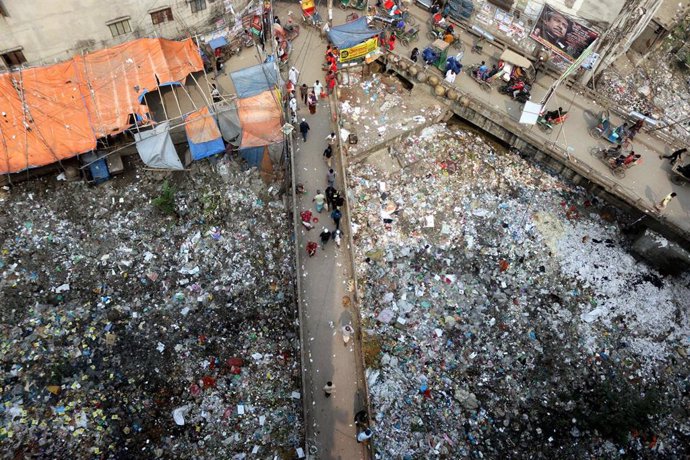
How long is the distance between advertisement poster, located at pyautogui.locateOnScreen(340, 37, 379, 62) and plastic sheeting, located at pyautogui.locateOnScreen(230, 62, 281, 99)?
285 cm

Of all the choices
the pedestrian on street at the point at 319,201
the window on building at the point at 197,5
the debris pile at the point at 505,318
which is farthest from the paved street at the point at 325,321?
the window on building at the point at 197,5

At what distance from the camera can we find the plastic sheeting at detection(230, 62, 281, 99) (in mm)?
17453

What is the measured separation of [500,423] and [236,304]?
838 centimetres

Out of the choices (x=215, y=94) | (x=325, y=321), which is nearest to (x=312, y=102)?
(x=215, y=94)

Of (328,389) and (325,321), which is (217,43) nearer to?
(325,321)

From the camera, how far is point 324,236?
15.4 metres

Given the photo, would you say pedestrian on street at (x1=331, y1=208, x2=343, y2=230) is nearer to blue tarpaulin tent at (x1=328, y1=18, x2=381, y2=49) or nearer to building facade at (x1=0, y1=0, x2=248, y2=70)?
blue tarpaulin tent at (x1=328, y1=18, x2=381, y2=49)

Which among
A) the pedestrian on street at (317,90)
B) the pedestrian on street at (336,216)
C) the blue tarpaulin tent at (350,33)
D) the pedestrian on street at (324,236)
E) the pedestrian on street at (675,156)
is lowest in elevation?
the pedestrian on street at (324,236)

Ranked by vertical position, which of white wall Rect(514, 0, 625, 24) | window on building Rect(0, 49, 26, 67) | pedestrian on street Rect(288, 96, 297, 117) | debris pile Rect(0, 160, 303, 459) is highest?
white wall Rect(514, 0, 625, 24)

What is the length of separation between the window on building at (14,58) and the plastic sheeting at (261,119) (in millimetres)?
7070

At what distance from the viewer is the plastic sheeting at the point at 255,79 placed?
1745 cm

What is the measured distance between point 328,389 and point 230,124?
929 cm

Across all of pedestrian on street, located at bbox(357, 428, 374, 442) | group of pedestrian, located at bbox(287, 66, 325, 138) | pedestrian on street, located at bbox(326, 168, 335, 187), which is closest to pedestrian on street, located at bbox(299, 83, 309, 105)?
group of pedestrian, located at bbox(287, 66, 325, 138)

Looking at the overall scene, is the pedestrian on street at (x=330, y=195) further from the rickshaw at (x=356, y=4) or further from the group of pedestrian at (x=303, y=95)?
the rickshaw at (x=356, y=4)
